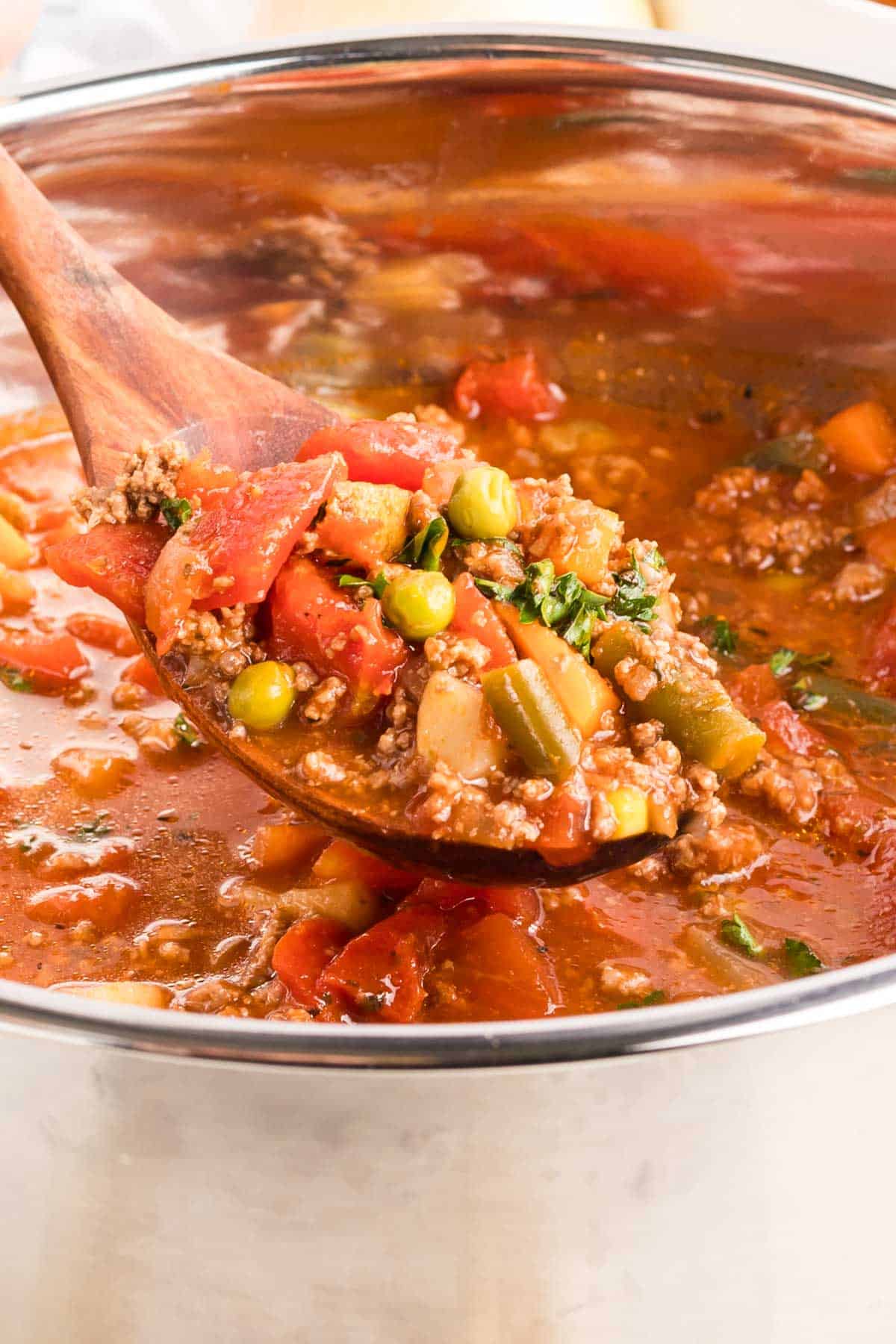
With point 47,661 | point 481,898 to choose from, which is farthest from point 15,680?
point 481,898

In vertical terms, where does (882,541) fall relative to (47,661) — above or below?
above

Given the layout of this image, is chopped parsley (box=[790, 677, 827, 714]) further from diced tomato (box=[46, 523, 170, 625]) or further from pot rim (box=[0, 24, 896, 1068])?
pot rim (box=[0, 24, 896, 1068])

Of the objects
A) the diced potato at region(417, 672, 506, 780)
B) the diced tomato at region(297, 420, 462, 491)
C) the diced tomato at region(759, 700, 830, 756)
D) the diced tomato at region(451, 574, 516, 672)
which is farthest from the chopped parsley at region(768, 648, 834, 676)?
the diced potato at region(417, 672, 506, 780)

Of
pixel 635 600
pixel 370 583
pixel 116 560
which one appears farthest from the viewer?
pixel 116 560

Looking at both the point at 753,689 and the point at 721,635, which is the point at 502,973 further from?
the point at 721,635

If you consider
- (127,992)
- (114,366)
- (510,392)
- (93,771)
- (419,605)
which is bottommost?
(127,992)

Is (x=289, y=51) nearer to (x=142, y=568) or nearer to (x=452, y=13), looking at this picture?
(x=452, y=13)
